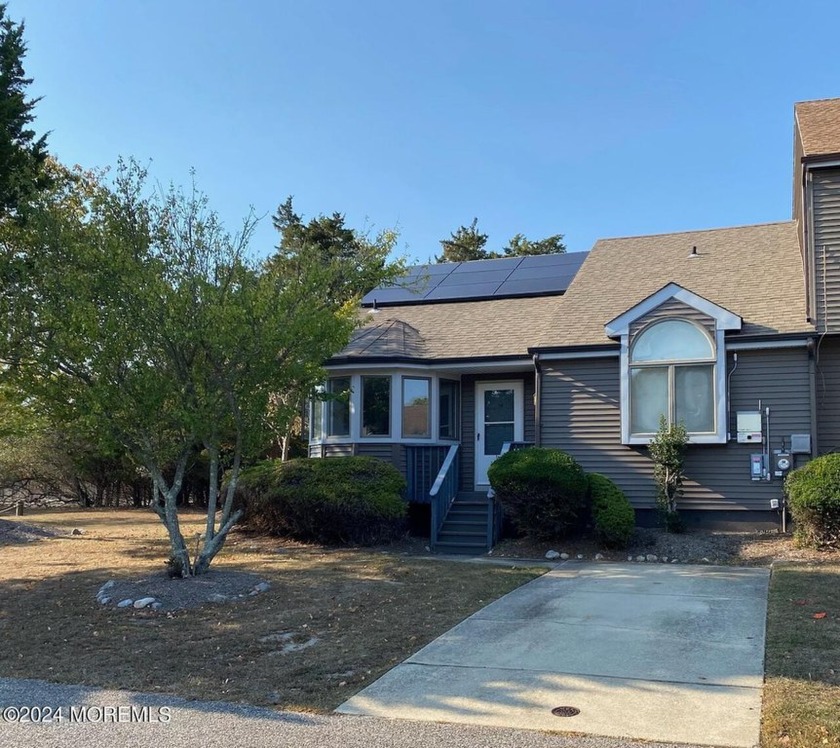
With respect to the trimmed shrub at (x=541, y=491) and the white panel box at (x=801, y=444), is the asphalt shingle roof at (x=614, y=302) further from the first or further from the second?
the trimmed shrub at (x=541, y=491)

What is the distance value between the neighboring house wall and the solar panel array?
8.74 ft

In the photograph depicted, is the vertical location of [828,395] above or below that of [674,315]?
below

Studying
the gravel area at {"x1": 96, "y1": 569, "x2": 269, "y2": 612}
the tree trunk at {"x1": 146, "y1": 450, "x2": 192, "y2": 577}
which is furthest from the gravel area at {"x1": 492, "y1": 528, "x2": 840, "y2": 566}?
the tree trunk at {"x1": 146, "y1": 450, "x2": 192, "y2": 577}

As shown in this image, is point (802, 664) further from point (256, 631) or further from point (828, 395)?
point (828, 395)

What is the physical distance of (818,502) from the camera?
10344mm

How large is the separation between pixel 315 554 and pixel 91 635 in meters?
4.76

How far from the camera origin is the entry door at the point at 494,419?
48.4ft

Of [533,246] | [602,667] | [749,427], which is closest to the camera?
[602,667]

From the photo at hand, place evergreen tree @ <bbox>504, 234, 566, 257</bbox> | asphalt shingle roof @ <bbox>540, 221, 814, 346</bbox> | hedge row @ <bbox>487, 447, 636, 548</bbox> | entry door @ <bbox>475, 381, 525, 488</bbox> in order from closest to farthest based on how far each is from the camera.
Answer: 1. hedge row @ <bbox>487, 447, 636, 548</bbox>
2. asphalt shingle roof @ <bbox>540, 221, 814, 346</bbox>
3. entry door @ <bbox>475, 381, 525, 488</bbox>
4. evergreen tree @ <bbox>504, 234, 566, 257</bbox>

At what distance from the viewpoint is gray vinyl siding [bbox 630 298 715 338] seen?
1247 cm

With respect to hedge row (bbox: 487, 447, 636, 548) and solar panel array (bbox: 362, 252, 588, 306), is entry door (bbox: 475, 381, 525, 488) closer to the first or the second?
hedge row (bbox: 487, 447, 636, 548)

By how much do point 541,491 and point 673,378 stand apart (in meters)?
2.95

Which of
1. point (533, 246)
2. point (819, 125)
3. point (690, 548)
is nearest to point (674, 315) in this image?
point (690, 548)

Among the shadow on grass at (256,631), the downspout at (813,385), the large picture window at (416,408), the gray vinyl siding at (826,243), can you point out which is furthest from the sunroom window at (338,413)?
the gray vinyl siding at (826,243)
